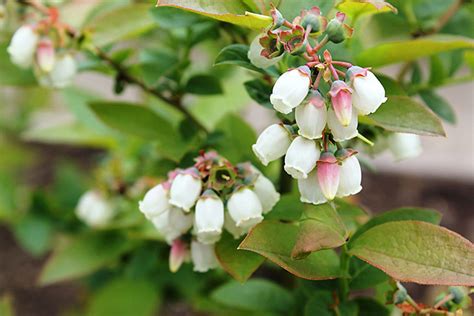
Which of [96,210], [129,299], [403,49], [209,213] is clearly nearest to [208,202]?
[209,213]

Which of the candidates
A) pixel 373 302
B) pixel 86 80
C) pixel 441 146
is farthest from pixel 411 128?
pixel 86 80

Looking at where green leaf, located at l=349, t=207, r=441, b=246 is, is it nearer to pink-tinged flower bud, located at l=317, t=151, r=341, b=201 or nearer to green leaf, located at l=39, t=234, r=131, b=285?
pink-tinged flower bud, located at l=317, t=151, r=341, b=201

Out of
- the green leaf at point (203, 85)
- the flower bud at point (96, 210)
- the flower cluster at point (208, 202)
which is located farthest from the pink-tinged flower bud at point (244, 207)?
the flower bud at point (96, 210)

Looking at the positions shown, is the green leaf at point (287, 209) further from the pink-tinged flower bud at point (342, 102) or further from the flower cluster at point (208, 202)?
the pink-tinged flower bud at point (342, 102)

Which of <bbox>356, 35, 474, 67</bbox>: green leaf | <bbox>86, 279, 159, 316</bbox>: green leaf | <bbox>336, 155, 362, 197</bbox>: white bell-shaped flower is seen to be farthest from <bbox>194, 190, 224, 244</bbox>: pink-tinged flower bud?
<bbox>86, 279, 159, 316</bbox>: green leaf

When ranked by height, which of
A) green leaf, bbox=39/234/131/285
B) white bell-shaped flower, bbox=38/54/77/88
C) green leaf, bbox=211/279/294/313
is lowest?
green leaf, bbox=39/234/131/285
